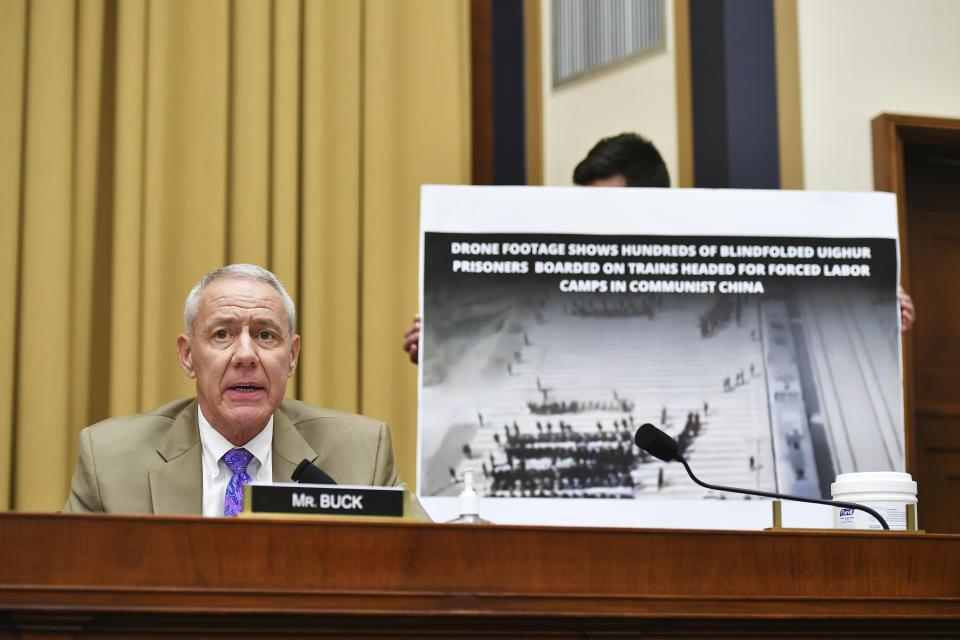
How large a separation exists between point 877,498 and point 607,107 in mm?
3074

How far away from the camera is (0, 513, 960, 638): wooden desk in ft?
3.99

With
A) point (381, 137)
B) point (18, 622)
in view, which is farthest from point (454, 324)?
point (18, 622)

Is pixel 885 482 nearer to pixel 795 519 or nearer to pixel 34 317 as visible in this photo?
pixel 795 519

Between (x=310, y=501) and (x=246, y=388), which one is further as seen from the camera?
(x=246, y=388)

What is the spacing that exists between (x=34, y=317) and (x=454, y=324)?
48.1 inches

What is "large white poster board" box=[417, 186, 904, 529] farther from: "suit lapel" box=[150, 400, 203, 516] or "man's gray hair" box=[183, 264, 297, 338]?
"suit lapel" box=[150, 400, 203, 516]

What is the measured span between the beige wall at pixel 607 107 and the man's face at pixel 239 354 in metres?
2.24

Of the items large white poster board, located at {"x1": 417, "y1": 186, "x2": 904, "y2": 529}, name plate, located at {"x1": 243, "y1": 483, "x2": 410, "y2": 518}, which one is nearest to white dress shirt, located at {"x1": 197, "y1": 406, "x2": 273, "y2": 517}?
large white poster board, located at {"x1": 417, "y1": 186, "x2": 904, "y2": 529}

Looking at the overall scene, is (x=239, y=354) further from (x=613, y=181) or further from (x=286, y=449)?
(x=613, y=181)

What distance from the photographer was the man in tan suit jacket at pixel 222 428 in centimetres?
189

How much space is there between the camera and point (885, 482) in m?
1.62

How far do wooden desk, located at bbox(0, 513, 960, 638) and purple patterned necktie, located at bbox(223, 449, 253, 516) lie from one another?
2.20 feet

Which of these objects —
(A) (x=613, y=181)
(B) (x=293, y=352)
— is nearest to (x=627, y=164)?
(A) (x=613, y=181)

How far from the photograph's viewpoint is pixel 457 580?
1.28 metres
